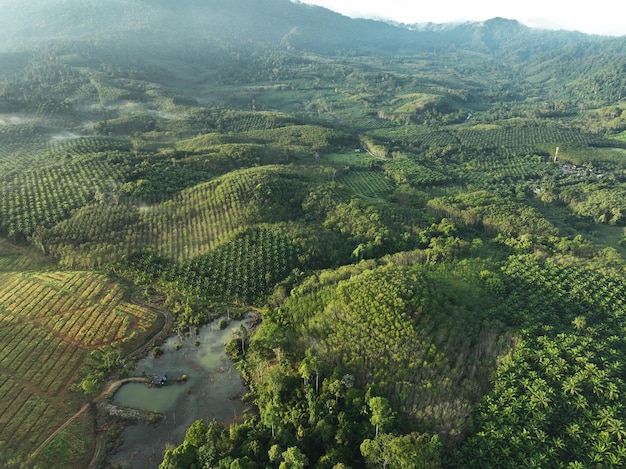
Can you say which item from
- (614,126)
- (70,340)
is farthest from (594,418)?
(614,126)

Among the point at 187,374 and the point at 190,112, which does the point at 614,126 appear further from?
the point at 187,374

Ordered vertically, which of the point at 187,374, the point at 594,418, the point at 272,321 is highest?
the point at 594,418

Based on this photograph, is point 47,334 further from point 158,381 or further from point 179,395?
point 179,395

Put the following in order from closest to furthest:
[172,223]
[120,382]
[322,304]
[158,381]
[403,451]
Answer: [403,451], [120,382], [158,381], [322,304], [172,223]

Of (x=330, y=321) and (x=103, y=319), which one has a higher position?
(x=330, y=321)

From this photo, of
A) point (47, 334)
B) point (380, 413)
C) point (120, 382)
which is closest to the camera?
point (380, 413)

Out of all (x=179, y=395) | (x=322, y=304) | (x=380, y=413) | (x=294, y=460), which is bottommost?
(x=179, y=395)

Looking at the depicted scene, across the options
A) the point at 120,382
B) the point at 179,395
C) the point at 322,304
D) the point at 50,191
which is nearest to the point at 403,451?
the point at 322,304

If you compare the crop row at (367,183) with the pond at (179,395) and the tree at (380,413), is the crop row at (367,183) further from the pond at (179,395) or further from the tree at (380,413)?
the tree at (380,413)
